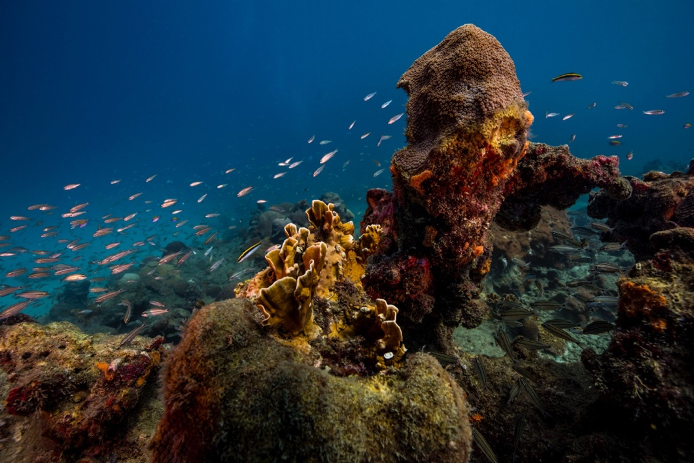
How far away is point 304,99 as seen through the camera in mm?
137125

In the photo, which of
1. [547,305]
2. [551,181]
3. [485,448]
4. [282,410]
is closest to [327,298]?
[282,410]

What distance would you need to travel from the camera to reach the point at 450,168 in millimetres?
3092

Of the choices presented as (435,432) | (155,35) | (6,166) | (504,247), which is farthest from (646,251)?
(155,35)

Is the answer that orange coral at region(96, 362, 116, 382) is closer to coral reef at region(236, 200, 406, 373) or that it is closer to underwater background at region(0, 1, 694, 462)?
underwater background at region(0, 1, 694, 462)

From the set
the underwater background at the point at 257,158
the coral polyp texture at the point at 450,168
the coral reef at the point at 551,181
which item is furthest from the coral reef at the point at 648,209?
the coral polyp texture at the point at 450,168

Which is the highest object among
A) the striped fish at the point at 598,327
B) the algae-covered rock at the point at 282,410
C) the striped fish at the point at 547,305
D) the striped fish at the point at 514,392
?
the striped fish at the point at 547,305

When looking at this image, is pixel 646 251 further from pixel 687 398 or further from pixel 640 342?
pixel 687 398

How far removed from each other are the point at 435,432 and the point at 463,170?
259 centimetres

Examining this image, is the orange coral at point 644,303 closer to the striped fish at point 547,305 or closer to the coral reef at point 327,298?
the coral reef at point 327,298

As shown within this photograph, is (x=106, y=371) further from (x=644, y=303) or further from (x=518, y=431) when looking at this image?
(x=644, y=303)

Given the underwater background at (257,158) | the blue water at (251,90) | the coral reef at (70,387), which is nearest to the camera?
the coral reef at (70,387)

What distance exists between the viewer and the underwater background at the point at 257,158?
4102mm

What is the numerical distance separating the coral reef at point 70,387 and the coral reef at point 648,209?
8.70 m

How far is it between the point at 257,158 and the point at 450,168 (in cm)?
9975
